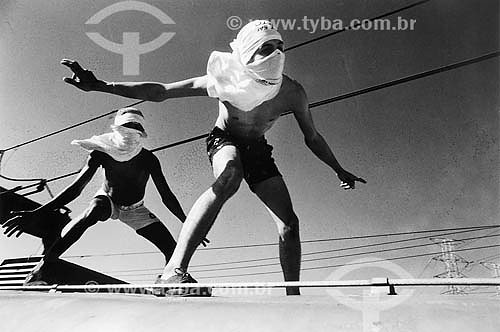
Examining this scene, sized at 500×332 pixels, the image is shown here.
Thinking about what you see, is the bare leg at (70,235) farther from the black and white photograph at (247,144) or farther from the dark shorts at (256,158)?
the dark shorts at (256,158)

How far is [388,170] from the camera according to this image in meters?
2.26

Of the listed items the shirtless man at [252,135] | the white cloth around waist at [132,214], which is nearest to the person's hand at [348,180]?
the shirtless man at [252,135]

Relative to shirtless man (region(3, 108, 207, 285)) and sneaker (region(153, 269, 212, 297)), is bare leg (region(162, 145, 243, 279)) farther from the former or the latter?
shirtless man (region(3, 108, 207, 285))

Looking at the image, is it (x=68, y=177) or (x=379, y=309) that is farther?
(x=68, y=177)

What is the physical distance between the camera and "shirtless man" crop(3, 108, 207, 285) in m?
2.46

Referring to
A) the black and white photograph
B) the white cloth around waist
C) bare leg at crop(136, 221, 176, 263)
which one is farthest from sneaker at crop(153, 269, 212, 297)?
the white cloth around waist

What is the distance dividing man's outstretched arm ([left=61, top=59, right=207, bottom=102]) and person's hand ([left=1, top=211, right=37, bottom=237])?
614mm

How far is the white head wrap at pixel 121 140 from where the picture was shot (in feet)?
8.15

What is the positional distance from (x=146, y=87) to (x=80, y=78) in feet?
1.03

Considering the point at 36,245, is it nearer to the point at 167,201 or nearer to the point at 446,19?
the point at 167,201

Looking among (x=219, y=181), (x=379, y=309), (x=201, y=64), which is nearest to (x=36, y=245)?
(x=219, y=181)

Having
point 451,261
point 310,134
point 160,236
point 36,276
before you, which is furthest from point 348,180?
point 36,276

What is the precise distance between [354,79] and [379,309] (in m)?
1.58

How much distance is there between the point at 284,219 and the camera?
7.47 ft
